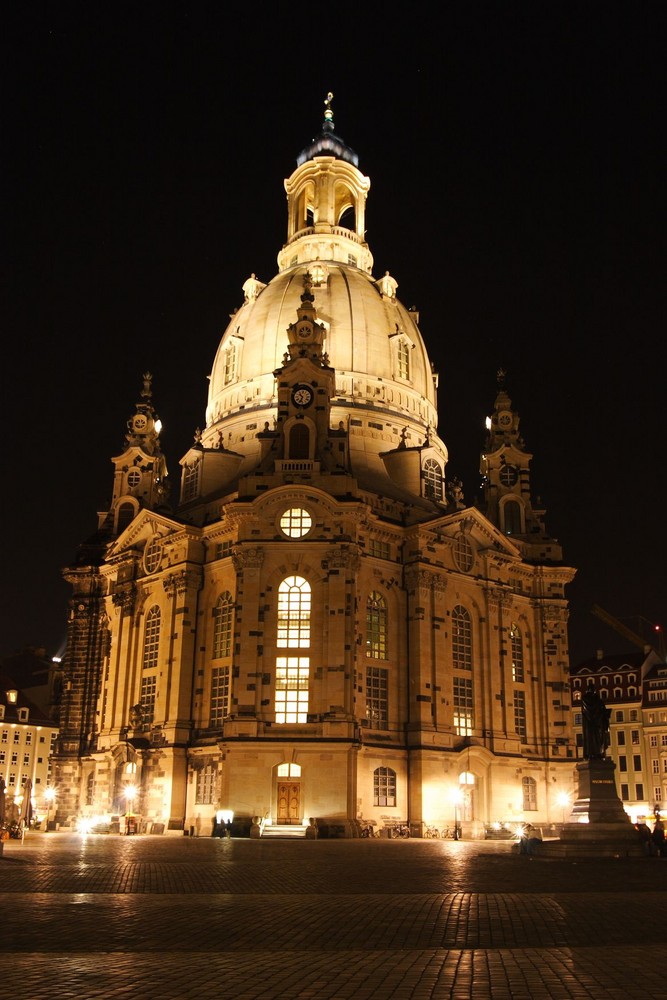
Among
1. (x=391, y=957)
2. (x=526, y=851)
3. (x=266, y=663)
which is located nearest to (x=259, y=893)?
(x=391, y=957)

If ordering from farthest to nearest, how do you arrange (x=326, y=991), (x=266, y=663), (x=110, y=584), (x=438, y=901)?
1. (x=110, y=584)
2. (x=266, y=663)
3. (x=438, y=901)
4. (x=326, y=991)

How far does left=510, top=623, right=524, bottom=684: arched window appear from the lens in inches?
3095

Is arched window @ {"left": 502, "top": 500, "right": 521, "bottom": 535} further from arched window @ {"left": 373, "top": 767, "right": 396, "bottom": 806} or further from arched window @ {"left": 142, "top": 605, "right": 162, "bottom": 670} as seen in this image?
arched window @ {"left": 142, "top": 605, "right": 162, "bottom": 670}

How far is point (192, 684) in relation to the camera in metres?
69.4

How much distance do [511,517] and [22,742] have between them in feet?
193

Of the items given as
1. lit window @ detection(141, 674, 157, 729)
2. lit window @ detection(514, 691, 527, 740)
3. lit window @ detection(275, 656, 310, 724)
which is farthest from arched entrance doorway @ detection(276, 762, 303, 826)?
lit window @ detection(514, 691, 527, 740)

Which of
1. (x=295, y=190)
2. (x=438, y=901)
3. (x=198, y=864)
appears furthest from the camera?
(x=295, y=190)

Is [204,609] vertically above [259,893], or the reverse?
[204,609]

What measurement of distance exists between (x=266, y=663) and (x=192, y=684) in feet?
27.0

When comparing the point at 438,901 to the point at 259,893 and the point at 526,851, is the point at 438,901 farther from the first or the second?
the point at 526,851

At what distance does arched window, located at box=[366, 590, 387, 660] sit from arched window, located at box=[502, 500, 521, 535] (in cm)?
1969

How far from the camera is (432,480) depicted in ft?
270

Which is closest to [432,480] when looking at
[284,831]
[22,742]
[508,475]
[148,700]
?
[508,475]

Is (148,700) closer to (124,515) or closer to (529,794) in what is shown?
(124,515)
